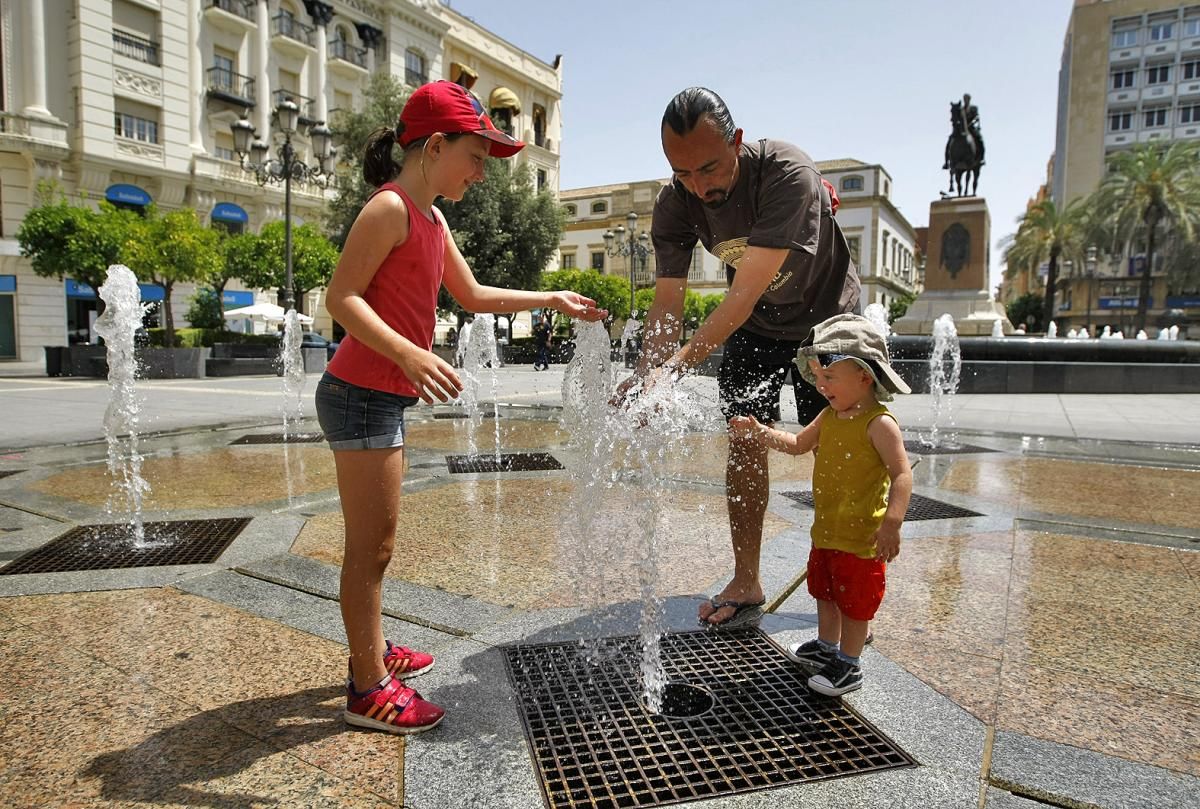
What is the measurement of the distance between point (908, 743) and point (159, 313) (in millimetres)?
30216

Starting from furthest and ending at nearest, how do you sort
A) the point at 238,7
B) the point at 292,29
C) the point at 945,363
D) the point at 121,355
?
the point at 292,29 < the point at 238,7 < the point at 945,363 < the point at 121,355

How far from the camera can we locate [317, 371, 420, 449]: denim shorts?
1873 mm

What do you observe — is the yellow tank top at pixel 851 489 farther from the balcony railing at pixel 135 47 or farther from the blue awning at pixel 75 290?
the balcony railing at pixel 135 47

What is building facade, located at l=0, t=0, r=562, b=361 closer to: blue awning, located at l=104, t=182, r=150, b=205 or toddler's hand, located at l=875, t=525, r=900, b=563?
blue awning, located at l=104, t=182, r=150, b=205

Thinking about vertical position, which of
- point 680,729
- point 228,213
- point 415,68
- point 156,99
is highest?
point 415,68

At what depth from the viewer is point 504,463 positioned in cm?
589

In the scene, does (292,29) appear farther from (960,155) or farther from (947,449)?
(947,449)

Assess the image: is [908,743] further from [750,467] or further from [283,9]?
[283,9]

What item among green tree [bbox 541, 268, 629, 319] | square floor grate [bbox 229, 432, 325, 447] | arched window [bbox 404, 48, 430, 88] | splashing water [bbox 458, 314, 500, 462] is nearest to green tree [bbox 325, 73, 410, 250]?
arched window [bbox 404, 48, 430, 88]

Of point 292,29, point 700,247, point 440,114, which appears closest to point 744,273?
point 440,114

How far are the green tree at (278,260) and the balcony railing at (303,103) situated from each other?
36.2 feet

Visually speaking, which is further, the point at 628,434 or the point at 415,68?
the point at 415,68

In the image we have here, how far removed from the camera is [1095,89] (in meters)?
55.7

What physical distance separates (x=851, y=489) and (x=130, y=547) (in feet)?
10.7
